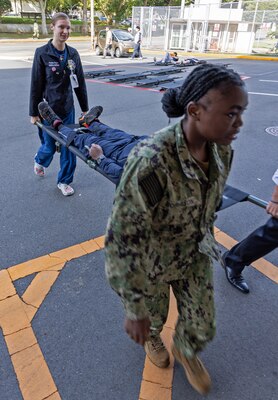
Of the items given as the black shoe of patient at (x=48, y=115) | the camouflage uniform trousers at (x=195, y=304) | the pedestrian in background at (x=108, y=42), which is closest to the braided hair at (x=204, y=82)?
the camouflage uniform trousers at (x=195, y=304)

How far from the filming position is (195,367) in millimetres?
1709

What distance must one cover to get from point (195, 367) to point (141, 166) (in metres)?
1.18

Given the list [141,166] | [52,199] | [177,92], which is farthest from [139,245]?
[52,199]

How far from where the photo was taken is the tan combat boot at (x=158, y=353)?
1888 mm

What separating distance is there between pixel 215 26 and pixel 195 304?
22.4 metres

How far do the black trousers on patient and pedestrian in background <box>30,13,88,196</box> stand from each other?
7.02 ft

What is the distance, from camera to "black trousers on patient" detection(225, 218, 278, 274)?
2.15 m

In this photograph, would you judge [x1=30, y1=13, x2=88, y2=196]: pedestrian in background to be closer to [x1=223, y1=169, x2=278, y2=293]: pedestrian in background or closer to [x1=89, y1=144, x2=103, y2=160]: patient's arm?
[x1=89, y1=144, x2=103, y2=160]: patient's arm

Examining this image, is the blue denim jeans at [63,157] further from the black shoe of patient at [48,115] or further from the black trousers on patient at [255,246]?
the black trousers on patient at [255,246]

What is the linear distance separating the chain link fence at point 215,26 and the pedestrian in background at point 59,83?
19.0 m

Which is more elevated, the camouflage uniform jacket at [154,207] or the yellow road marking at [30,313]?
the camouflage uniform jacket at [154,207]

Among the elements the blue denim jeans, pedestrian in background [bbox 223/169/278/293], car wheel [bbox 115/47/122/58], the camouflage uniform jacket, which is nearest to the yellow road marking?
the camouflage uniform jacket

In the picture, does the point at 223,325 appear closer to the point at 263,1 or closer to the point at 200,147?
the point at 200,147

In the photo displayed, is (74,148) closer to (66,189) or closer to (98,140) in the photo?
(98,140)
